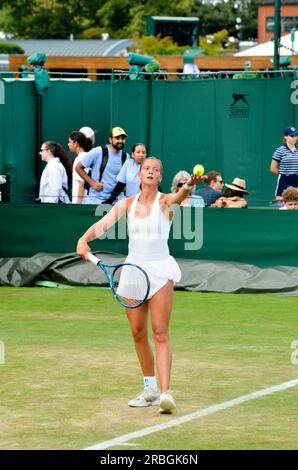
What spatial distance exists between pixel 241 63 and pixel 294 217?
20.5 metres

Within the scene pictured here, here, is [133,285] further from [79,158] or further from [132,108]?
[132,108]

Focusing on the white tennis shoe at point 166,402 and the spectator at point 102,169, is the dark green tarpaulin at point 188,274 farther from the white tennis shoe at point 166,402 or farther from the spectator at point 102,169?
the white tennis shoe at point 166,402

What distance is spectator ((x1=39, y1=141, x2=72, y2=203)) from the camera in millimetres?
17891

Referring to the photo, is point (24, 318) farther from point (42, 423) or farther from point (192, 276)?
point (42, 423)

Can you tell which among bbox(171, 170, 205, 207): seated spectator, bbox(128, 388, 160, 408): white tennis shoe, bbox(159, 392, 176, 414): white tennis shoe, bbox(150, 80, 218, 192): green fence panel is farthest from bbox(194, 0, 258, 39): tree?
bbox(159, 392, 176, 414): white tennis shoe

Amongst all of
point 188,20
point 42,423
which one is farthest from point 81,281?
point 188,20

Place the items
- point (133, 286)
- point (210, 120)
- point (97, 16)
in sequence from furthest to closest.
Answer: point (97, 16), point (210, 120), point (133, 286)

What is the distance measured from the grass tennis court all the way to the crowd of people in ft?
5.73

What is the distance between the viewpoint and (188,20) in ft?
196

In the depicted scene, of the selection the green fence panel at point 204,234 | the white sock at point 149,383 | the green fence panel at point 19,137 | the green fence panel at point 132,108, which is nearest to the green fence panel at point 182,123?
the green fence panel at point 132,108

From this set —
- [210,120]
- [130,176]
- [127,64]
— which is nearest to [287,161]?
[210,120]

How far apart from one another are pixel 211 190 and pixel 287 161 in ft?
6.53

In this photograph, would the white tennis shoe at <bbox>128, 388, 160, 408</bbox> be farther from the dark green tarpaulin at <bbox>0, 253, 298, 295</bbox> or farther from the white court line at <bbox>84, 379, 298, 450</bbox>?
the dark green tarpaulin at <bbox>0, 253, 298, 295</bbox>

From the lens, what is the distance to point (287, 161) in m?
18.8
